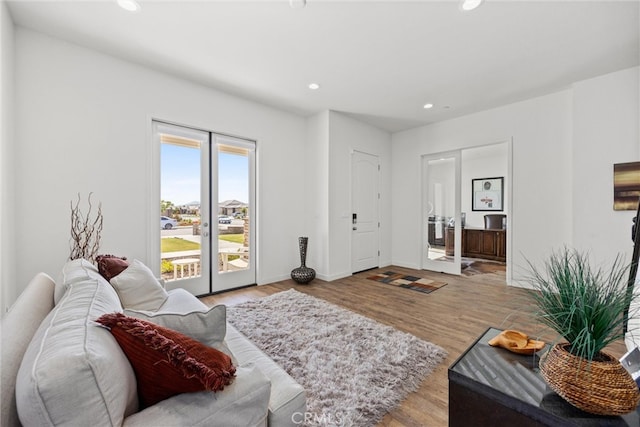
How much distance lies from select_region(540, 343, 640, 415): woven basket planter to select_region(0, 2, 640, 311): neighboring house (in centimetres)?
336

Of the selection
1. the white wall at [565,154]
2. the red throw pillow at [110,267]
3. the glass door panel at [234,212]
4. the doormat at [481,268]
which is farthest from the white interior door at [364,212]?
the red throw pillow at [110,267]

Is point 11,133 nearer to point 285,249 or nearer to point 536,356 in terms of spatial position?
point 285,249

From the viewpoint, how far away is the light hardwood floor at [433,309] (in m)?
1.70

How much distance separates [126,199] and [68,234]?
0.60 meters

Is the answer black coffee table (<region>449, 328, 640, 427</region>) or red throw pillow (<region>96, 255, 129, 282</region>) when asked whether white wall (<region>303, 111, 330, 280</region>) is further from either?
black coffee table (<region>449, 328, 640, 427</region>)

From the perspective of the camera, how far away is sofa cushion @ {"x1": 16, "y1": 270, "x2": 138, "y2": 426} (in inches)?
23.8

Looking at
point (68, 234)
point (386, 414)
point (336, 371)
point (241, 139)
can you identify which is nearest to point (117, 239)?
point (68, 234)

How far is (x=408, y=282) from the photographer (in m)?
4.42

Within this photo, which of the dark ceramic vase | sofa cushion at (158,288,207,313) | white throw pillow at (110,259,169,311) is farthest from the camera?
the dark ceramic vase

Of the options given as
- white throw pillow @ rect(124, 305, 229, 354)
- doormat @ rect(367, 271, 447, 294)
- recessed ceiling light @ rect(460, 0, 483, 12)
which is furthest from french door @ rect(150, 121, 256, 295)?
recessed ceiling light @ rect(460, 0, 483, 12)

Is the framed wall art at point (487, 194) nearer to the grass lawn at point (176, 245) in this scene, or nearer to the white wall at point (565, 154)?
the white wall at point (565, 154)

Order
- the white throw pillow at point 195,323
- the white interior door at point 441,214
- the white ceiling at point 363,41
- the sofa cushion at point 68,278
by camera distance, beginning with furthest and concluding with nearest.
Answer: the white interior door at point 441,214, the white ceiling at point 363,41, the sofa cushion at point 68,278, the white throw pillow at point 195,323

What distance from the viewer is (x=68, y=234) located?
2.67m

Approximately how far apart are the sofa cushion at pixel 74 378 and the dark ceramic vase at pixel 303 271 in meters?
3.41
